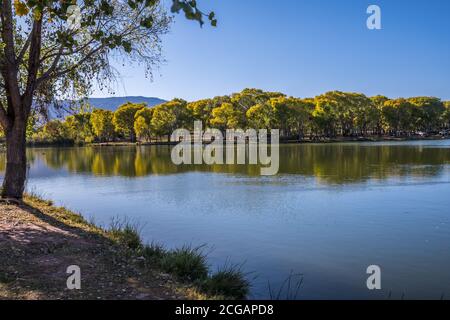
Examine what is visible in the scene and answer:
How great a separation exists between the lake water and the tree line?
8312 centimetres

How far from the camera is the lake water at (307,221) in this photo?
1115 cm

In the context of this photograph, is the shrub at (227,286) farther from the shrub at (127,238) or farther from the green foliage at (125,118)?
the green foliage at (125,118)

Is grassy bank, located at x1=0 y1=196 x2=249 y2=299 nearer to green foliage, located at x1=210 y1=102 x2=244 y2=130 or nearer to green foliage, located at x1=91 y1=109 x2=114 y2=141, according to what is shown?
green foliage, located at x1=210 y1=102 x2=244 y2=130

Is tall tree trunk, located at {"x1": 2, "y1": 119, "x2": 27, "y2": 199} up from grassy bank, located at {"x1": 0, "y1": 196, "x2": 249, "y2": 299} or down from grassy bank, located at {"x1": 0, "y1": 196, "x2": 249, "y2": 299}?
up

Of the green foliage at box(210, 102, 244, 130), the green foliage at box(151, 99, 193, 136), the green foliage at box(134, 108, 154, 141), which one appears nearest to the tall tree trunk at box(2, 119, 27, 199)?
the green foliage at box(151, 99, 193, 136)

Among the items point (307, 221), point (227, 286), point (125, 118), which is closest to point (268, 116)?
point (125, 118)

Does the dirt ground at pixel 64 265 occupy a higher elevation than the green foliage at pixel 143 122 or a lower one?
lower

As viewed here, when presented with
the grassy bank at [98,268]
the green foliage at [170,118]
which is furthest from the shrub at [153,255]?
the green foliage at [170,118]

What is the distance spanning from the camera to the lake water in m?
11.1

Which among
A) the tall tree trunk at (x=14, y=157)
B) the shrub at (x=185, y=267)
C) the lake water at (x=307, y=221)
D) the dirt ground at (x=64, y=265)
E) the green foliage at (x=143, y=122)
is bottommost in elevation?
the lake water at (x=307, y=221)

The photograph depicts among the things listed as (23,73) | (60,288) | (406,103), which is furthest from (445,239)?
(406,103)

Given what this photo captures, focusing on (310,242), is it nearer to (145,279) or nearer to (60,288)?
(145,279)

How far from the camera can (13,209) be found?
50.7ft

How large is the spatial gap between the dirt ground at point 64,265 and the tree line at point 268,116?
336 ft
